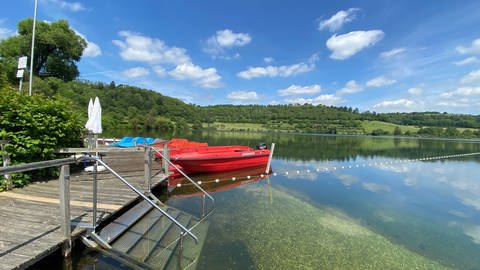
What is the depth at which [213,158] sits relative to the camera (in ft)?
44.2

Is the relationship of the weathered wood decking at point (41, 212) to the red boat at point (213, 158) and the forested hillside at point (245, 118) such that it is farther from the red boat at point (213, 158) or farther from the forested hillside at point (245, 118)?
the forested hillside at point (245, 118)

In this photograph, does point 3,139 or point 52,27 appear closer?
point 3,139

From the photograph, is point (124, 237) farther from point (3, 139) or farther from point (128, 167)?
point (128, 167)

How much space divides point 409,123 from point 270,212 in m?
125

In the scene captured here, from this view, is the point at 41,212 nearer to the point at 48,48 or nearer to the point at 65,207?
the point at 65,207

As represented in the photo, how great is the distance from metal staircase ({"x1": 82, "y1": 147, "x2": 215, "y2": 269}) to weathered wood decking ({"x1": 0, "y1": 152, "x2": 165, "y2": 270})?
331 millimetres

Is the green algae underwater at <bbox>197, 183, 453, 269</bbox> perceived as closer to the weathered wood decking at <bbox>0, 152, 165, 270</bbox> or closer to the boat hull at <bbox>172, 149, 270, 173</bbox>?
the weathered wood decking at <bbox>0, 152, 165, 270</bbox>

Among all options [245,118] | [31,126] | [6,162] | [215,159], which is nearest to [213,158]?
Result: [215,159]

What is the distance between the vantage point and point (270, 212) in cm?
827

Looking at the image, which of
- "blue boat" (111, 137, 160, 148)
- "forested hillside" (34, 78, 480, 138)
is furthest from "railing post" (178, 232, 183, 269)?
"forested hillside" (34, 78, 480, 138)

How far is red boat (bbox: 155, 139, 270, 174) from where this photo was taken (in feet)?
41.1

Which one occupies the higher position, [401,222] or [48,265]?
[48,265]

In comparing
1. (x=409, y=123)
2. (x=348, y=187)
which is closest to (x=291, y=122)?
(x=409, y=123)

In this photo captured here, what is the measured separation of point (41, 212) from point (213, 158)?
9.30m
